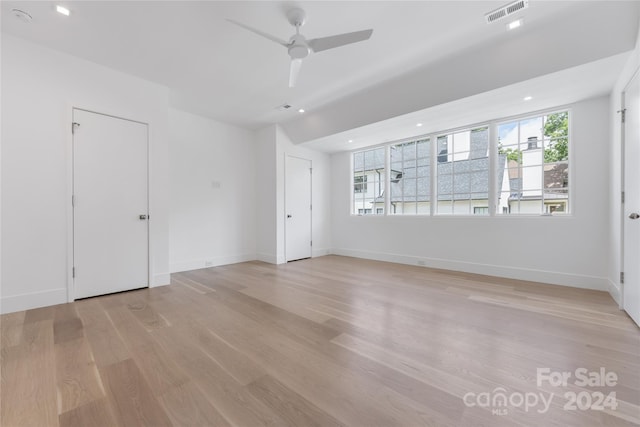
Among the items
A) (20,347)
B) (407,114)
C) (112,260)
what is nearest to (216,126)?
(112,260)

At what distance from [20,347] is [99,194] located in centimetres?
178

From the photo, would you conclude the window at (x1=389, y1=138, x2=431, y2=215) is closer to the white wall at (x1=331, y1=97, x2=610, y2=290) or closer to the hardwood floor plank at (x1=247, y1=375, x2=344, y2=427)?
the white wall at (x1=331, y1=97, x2=610, y2=290)

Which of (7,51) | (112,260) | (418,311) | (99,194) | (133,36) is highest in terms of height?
(133,36)

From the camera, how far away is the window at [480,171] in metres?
3.59

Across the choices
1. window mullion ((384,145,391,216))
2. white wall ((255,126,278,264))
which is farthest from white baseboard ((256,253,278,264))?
window mullion ((384,145,391,216))

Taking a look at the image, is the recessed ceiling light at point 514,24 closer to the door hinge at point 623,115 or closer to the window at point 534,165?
the door hinge at point 623,115

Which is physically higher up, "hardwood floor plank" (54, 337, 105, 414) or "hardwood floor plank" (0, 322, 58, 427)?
"hardwood floor plank" (0, 322, 58, 427)

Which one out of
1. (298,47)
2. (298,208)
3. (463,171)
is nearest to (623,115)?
(463,171)

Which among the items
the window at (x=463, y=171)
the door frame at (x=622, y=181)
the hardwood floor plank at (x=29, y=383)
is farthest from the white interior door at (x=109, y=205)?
the door frame at (x=622, y=181)

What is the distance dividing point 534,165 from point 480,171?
27.2 inches

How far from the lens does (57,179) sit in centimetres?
283

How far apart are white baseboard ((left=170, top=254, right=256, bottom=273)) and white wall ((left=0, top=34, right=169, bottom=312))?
5.19 feet

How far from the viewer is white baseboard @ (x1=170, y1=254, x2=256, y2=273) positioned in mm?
4379

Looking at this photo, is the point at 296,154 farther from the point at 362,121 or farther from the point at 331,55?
the point at 331,55
